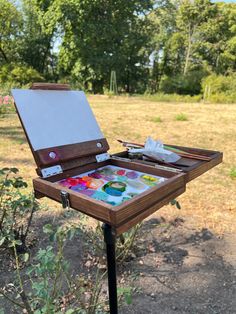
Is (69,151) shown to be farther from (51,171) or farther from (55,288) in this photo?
(55,288)

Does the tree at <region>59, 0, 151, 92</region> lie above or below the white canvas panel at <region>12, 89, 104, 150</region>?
above

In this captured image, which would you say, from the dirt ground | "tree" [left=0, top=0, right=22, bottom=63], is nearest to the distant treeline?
"tree" [left=0, top=0, right=22, bottom=63]

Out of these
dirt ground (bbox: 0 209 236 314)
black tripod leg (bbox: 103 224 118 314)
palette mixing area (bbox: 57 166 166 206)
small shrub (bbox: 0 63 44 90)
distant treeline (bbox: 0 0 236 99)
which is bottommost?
dirt ground (bbox: 0 209 236 314)

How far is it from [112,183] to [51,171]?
22 centimetres

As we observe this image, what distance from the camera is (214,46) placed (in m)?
17.8

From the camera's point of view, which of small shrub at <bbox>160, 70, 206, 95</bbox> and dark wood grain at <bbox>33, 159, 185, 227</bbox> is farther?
small shrub at <bbox>160, 70, 206, 95</bbox>

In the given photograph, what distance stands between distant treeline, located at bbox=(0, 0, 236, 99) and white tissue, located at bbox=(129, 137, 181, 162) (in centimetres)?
1361

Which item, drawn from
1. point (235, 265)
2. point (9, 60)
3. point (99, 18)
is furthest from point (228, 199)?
point (9, 60)

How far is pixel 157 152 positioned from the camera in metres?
1.24

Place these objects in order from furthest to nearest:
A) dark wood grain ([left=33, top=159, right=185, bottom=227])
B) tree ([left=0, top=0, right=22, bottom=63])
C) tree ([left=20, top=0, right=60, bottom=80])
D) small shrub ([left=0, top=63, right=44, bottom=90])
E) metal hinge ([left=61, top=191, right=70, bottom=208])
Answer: tree ([left=0, top=0, right=22, bottom=63]) < tree ([left=20, top=0, right=60, bottom=80]) < small shrub ([left=0, top=63, right=44, bottom=90]) < metal hinge ([left=61, top=191, right=70, bottom=208]) < dark wood grain ([left=33, top=159, right=185, bottom=227])

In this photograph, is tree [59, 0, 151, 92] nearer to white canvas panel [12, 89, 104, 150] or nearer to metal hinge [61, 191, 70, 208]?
white canvas panel [12, 89, 104, 150]

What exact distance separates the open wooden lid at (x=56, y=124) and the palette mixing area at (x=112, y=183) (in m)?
0.09

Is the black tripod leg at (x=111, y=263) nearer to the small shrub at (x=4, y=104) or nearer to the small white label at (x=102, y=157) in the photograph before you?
the small white label at (x=102, y=157)

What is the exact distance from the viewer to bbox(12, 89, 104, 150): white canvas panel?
1080 mm
